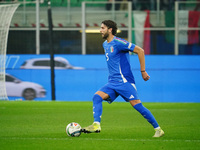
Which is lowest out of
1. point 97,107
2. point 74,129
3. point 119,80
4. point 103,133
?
point 103,133

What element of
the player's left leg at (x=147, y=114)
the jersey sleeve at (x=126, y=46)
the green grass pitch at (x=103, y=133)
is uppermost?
the jersey sleeve at (x=126, y=46)

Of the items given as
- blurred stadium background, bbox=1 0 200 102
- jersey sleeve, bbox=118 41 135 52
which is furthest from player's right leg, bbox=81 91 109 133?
blurred stadium background, bbox=1 0 200 102

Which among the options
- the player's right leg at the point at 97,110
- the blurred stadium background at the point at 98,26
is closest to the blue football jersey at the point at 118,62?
the player's right leg at the point at 97,110

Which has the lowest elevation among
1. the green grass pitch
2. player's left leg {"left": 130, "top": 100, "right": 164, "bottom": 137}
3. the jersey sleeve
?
the green grass pitch

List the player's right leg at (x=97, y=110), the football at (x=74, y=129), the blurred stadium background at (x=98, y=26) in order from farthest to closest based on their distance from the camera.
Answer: the blurred stadium background at (x=98, y=26), the football at (x=74, y=129), the player's right leg at (x=97, y=110)

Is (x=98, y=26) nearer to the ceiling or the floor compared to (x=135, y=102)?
nearer to the ceiling

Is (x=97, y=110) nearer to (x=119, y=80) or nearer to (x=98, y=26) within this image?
(x=119, y=80)

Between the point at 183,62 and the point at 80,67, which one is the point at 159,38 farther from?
the point at 80,67

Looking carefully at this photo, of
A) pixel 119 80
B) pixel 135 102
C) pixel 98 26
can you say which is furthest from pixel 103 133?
pixel 98 26

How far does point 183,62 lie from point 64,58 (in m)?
5.40

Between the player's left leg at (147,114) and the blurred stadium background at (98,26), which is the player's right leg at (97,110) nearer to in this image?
the player's left leg at (147,114)

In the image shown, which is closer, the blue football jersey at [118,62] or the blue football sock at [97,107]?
the blue football sock at [97,107]

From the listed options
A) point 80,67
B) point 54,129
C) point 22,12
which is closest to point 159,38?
point 80,67

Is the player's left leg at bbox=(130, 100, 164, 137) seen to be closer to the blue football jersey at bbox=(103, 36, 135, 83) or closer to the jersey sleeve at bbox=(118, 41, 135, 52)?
the blue football jersey at bbox=(103, 36, 135, 83)
